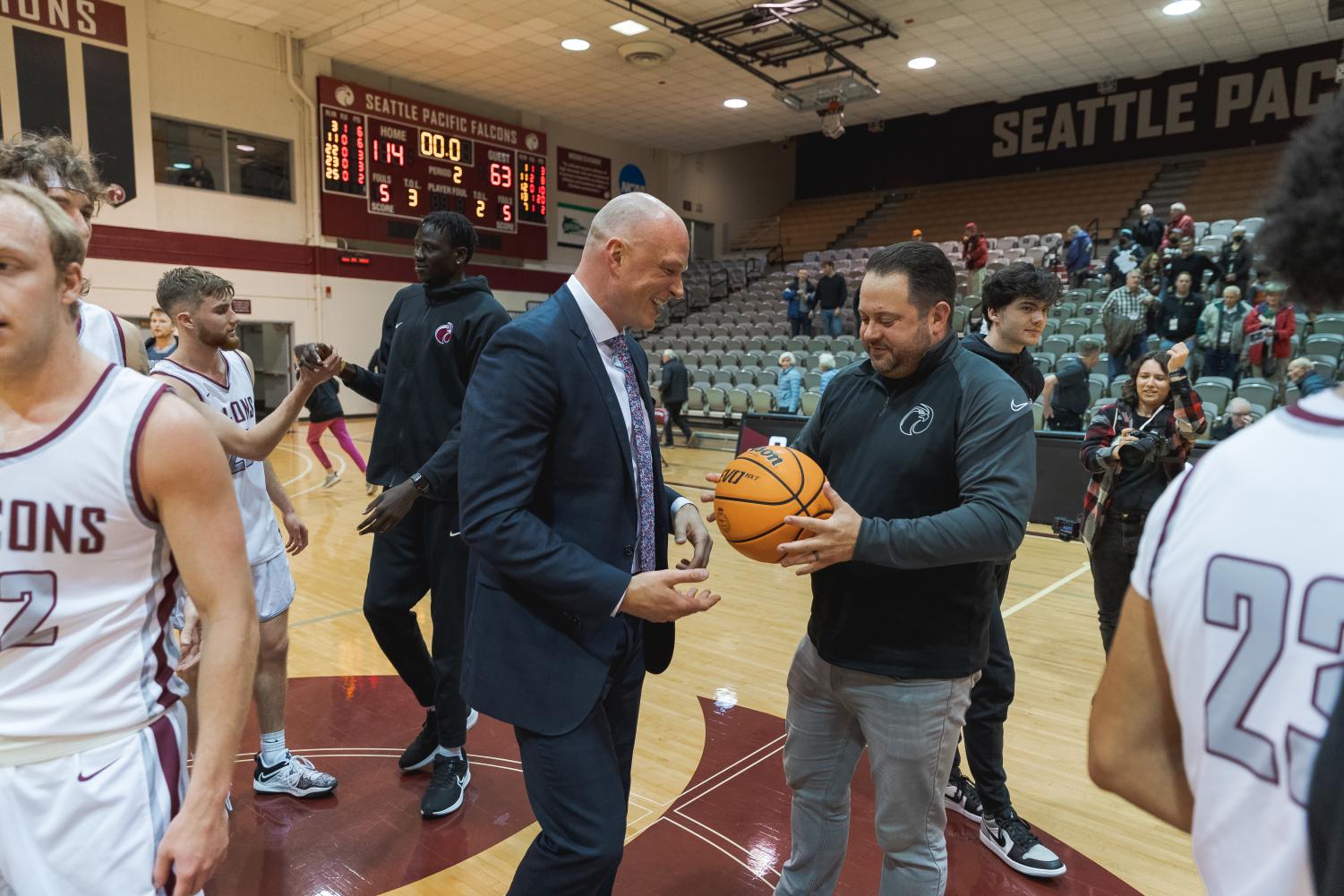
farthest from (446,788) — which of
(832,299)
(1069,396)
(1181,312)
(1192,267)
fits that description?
(832,299)

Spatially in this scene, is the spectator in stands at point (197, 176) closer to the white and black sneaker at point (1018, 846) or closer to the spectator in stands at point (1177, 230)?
the spectator in stands at point (1177, 230)

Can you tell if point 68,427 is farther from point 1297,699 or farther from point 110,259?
point 110,259

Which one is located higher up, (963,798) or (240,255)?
(240,255)

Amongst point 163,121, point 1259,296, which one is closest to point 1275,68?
point 1259,296

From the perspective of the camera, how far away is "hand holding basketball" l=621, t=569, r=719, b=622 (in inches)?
67.9

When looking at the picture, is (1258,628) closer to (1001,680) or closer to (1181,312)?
(1001,680)

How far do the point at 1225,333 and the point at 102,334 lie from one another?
10.1m

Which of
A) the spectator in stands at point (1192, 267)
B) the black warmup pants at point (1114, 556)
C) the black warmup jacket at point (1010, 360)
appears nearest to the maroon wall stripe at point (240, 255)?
the spectator in stands at point (1192, 267)

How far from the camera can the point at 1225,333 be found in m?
8.99

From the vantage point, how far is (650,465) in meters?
2.06

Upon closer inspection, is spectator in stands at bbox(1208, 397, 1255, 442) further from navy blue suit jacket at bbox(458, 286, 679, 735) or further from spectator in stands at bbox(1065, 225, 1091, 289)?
navy blue suit jacket at bbox(458, 286, 679, 735)

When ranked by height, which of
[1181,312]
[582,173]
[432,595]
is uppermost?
[582,173]

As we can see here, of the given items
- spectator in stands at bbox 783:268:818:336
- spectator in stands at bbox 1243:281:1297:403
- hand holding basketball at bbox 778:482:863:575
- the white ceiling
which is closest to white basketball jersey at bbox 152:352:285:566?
hand holding basketball at bbox 778:482:863:575

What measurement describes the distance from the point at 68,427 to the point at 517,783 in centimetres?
240
